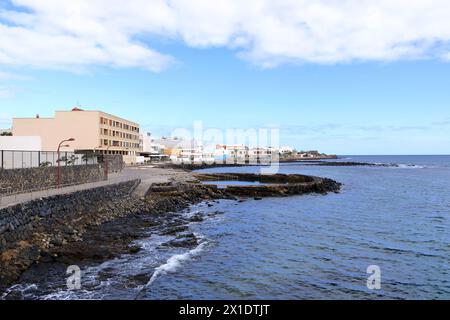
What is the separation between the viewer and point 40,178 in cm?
2778

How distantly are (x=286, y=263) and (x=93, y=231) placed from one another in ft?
38.8

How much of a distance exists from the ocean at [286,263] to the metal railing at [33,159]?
12.2 meters

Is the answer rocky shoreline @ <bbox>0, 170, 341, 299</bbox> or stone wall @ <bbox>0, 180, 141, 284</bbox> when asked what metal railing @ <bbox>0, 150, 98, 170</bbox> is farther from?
rocky shoreline @ <bbox>0, 170, 341, 299</bbox>

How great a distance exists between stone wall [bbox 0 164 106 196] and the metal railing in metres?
0.79

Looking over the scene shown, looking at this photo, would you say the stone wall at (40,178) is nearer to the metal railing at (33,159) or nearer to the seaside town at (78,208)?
the seaside town at (78,208)

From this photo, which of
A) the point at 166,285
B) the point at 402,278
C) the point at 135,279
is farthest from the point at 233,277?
the point at 402,278

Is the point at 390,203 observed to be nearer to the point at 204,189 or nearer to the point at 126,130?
the point at 204,189

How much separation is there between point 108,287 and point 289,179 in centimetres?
5694

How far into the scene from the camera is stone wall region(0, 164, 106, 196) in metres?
23.6

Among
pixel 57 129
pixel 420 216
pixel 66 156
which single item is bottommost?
pixel 420 216

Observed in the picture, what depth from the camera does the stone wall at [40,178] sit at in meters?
23.6

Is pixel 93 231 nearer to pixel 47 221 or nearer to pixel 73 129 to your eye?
pixel 47 221

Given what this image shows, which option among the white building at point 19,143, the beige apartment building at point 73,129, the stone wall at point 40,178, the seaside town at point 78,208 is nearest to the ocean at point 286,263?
the seaside town at point 78,208

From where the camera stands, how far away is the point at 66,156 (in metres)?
34.4
